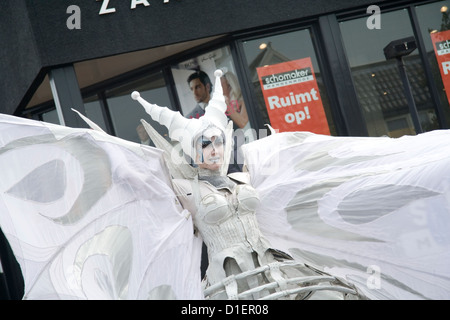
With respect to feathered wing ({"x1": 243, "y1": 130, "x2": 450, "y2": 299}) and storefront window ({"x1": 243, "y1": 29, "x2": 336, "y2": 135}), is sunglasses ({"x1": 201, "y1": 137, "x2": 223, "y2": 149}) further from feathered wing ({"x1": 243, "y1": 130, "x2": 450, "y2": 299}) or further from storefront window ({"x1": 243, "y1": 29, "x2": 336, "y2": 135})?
storefront window ({"x1": 243, "y1": 29, "x2": 336, "y2": 135})

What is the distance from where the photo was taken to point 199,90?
7.72m

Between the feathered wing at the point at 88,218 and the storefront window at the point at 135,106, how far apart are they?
4064 millimetres

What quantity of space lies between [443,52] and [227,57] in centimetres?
274

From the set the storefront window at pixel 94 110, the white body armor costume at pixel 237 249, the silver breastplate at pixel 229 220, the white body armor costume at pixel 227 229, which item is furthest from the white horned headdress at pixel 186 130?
the storefront window at pixel 94 110

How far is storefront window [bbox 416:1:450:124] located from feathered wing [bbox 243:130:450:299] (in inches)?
152

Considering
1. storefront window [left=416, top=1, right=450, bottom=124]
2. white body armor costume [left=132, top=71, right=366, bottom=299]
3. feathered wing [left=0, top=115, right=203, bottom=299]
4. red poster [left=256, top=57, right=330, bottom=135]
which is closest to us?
feathered wing [left=0, top=115, right=203, bottom=299]

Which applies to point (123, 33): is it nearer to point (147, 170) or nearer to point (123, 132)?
point (123, 132)

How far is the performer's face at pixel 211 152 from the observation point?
13.6 ft

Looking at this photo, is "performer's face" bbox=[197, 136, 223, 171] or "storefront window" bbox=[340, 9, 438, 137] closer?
"performer's face" bbox=[197, 136, 223, 171]

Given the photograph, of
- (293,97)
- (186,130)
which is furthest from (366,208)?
(293,97)

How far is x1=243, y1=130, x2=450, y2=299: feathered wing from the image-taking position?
12.4ft

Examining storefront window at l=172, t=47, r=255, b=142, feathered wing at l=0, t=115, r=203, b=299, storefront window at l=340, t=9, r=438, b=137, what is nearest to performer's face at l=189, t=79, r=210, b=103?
storefront window at l=172, t=47, r=255, b=142

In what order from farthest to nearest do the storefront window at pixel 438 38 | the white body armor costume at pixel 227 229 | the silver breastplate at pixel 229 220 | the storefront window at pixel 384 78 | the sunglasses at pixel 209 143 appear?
the storefront window at pixel 438 38
the storefront window at pixel 384 78
the sunglasses at pixel 209 143
the silver breastplate at pixel 229 220
the white body armor costume at pixel 227 229

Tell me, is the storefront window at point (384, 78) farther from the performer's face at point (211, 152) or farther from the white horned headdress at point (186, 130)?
the performer's face at point (211, 152)
